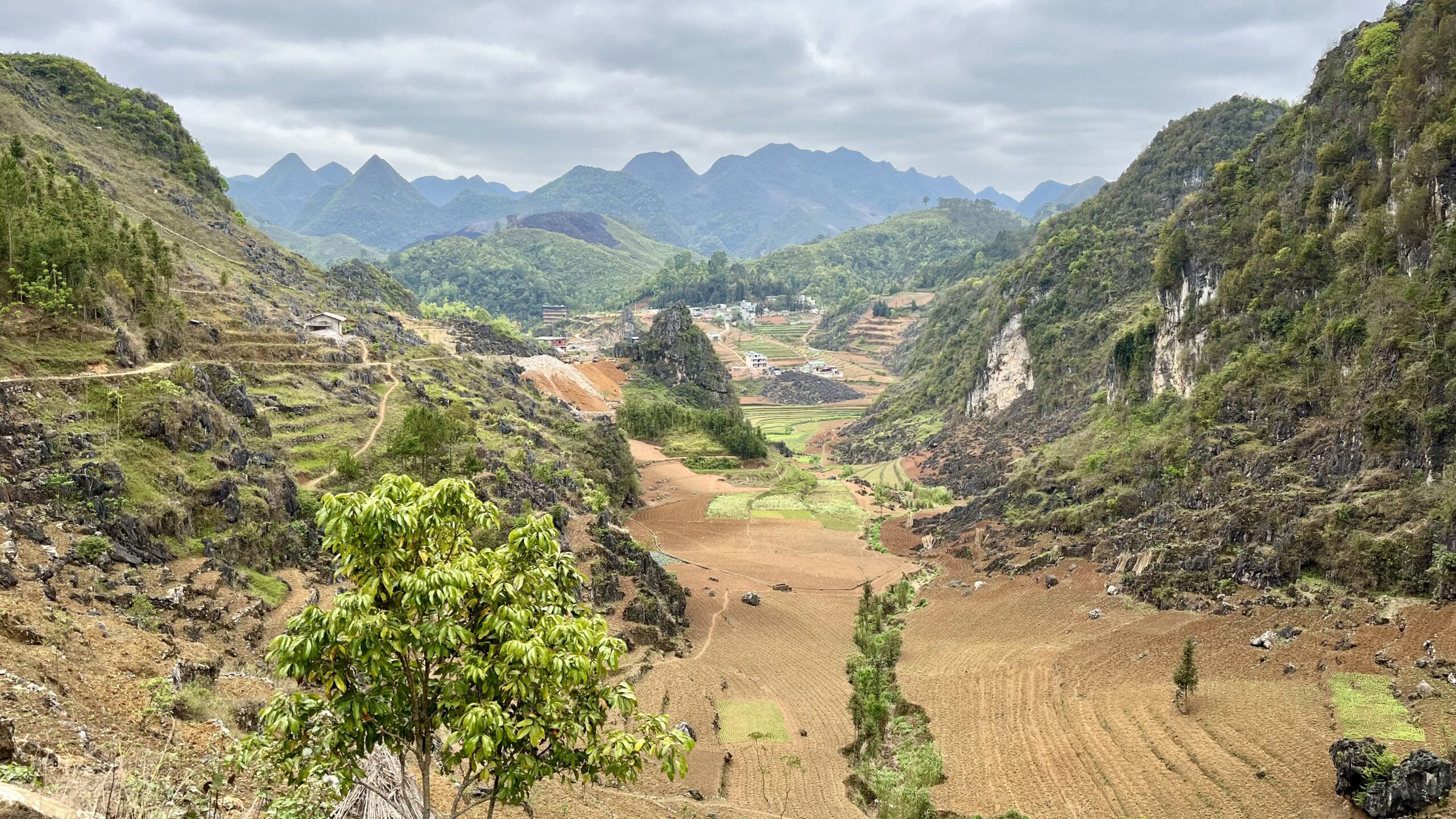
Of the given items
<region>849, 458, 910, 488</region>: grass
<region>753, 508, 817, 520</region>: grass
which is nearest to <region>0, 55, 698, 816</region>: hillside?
<region>753, 508, 817, 520</region>: grass

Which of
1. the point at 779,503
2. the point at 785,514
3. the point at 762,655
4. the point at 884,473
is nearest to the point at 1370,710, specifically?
the point at 762,655

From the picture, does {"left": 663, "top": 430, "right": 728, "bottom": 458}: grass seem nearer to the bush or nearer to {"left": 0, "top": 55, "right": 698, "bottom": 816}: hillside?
{"left": 0, "top": 55, "right": 698, "bottom": 816}: hillside

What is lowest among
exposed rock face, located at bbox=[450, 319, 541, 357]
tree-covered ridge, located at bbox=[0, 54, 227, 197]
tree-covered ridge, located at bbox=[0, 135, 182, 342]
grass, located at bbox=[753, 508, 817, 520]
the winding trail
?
grass, located at bbox=[753, 508, 817, 520]

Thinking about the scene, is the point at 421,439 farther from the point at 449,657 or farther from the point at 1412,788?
the point at 1412,788

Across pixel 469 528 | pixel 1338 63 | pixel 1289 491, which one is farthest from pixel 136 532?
pixel 1338 63

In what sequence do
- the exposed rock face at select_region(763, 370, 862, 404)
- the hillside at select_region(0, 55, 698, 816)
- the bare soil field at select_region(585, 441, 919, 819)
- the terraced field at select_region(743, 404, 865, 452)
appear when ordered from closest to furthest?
the hillside at select_region(0, 55, 698, 816), the bare soil field at select_region(585, 441, 919, 819), the terraced field at select_region(743, 404, 865, 452), the exposed rock face at select_region(763, 370, 862, 404)

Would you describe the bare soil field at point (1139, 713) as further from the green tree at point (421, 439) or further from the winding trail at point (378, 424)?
the winding trail at point (378, 424)

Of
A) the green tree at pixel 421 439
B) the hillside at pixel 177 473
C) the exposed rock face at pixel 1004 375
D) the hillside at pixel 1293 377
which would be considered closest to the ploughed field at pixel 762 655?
the hillside at pixel 177 473

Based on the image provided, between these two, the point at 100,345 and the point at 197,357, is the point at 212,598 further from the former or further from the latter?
the point at 197,357
